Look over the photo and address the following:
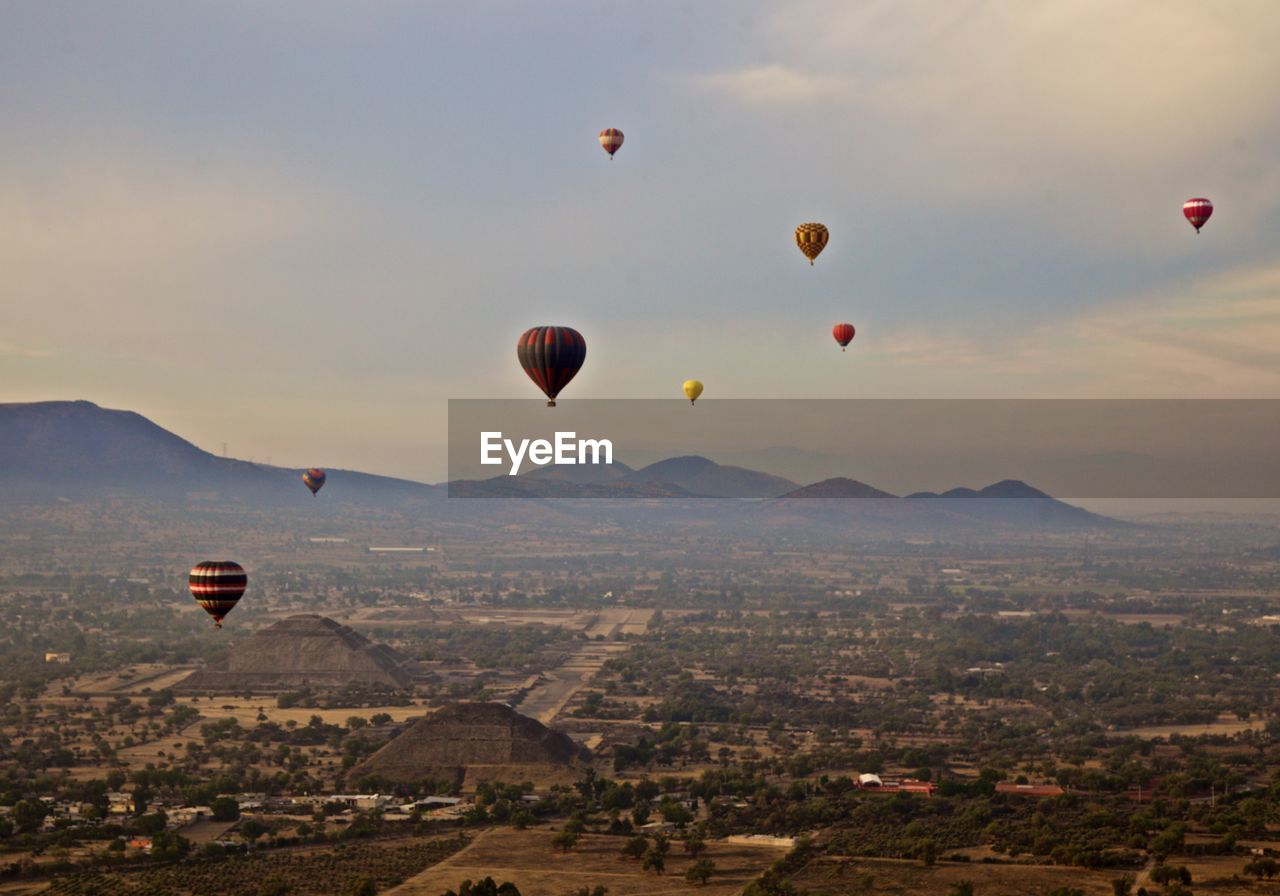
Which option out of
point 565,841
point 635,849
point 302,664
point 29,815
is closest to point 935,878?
point 635,849

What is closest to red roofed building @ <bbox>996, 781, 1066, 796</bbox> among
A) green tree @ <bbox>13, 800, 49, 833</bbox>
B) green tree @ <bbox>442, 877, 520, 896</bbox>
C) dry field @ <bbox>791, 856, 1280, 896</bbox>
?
dry field @ <bbox>791, 856, 1280, 896</bbox>

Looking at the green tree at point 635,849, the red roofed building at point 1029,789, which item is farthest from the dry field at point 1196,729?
the green tree at point 635,849

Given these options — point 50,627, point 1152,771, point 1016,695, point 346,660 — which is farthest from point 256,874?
point 50,627

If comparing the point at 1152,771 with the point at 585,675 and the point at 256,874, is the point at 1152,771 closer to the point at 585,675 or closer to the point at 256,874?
the point at 256,874

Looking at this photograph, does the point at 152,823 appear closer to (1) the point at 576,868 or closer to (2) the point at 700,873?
(1) the point at 576,868

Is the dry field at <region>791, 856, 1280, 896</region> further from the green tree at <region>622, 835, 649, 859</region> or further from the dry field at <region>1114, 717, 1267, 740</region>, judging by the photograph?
the dry field at <region>1114, 717, 1267, 740</region>
